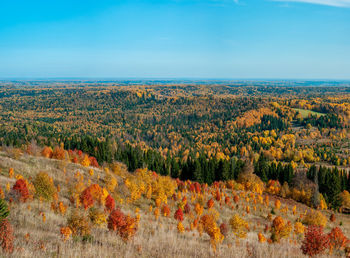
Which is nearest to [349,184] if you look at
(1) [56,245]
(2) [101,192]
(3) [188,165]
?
(3) [188,165]

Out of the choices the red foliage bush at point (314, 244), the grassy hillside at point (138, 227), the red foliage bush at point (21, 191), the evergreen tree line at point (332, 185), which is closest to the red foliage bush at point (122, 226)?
the grassy hillside at point (138, 227)

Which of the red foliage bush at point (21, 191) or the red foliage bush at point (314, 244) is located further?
the red foliage bush at point (21, 191)

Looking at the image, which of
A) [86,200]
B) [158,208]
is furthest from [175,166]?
[86,200]

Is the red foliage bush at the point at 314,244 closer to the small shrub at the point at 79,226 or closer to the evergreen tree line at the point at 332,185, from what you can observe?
the small shrub at the point at 79,226

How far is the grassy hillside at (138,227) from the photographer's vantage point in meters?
10.4

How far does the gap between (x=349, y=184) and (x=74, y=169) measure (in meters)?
106

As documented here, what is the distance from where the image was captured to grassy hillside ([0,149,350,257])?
1040 centimetres

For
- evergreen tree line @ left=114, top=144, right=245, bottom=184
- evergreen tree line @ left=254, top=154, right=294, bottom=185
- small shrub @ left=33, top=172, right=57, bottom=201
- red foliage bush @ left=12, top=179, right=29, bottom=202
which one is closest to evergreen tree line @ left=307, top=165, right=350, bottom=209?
evergreen tree line @ left=254, top=154, right=294, bottom=185

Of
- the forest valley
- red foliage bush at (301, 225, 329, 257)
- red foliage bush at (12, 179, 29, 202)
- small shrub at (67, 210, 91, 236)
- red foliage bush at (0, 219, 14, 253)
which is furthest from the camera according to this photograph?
red foliage bush at (12, 179, 29, 202)

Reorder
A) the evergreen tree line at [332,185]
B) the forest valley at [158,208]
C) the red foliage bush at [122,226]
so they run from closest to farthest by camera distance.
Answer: the forest valley at [158,208]
the red foliage bush at [122,226]
the evergreen tree line at [332,185]

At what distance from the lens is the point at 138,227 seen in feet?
74.9

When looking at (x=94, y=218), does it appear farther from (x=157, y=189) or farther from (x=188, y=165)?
(x=188, y=165)

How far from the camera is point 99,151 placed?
106625 millimetres

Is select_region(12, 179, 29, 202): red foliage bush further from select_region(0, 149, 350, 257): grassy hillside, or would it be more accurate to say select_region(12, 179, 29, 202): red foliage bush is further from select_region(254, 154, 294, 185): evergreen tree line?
select_region(254, 154, 294, 185): evergreen tree line
